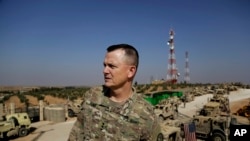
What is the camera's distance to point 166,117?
17.1 m

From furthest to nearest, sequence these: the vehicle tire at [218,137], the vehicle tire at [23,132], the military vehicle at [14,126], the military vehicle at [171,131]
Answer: the vehicle tire at [23,132] → the military vehicle at [14,126] → the vehicle tire at [218,137] → the military vehicle at [171,131]

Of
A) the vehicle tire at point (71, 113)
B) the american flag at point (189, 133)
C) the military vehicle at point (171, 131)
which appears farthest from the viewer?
the vehicle tire at point (71, 113)

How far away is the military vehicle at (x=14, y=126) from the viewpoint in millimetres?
15719

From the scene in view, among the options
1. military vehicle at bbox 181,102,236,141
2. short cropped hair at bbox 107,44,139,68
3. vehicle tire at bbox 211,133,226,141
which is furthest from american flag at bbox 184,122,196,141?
short cropped hair at bbox 107,44,139,68

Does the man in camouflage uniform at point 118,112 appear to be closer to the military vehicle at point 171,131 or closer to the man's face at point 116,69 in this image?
the man's face at point 116,69

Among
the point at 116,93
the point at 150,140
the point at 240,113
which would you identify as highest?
the point at 116,93

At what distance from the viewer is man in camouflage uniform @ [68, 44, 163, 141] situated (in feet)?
5.90

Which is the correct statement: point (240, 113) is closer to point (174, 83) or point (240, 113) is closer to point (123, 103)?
point (123, 103)

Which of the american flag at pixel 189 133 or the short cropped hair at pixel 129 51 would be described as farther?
the american flag at pixel 189 133

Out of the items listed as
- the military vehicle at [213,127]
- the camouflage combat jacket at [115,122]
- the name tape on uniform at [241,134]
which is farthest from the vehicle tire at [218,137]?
the camouflage combat jacket at [115,122]

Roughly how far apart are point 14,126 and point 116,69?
16.7 metres

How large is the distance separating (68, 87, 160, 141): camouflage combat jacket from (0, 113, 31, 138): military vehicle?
15.6 metres

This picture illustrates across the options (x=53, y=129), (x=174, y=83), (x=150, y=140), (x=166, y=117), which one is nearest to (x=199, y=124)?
(x=166, y=117)

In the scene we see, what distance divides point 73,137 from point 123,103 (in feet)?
1.41
